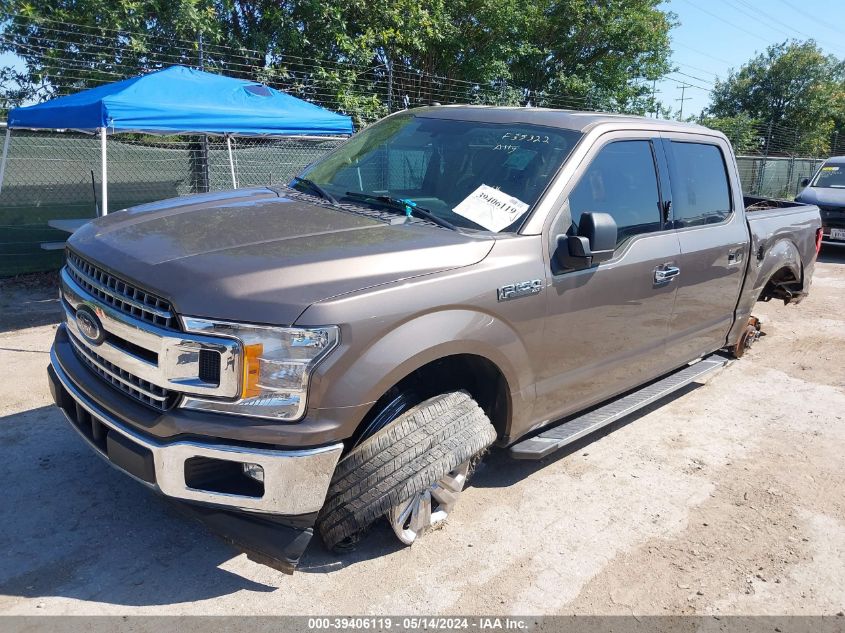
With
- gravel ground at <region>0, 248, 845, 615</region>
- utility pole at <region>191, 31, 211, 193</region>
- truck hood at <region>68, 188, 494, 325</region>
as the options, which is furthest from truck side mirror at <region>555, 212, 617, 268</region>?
utility pole at <region>191, 31, 211, 193</region>

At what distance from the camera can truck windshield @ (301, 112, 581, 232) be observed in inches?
135

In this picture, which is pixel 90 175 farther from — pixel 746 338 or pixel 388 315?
pixel 746 338

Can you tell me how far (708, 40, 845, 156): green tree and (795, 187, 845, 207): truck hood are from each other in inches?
763

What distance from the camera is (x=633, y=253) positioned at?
3838mm

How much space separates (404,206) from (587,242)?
0.91m

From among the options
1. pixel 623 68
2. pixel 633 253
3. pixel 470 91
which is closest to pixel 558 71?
pixel 623 68

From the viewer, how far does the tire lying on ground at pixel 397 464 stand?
278 centimetres

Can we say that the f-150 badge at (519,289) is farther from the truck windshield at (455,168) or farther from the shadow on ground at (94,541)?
the shadow on ground at (94,541)

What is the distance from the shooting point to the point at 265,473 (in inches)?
98.3

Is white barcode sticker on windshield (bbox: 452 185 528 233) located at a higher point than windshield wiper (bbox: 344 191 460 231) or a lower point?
higher

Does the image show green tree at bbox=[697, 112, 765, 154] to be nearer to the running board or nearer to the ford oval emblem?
the running board

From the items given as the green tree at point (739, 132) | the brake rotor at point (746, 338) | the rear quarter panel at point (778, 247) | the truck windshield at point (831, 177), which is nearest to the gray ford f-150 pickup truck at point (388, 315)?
the rear quarter panel at point (778, 247)

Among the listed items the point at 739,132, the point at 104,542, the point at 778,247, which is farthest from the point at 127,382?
Answer: the point at 739,132

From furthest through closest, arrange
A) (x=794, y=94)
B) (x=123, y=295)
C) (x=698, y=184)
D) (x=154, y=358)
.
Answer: (x=794, y=94) < (x=698, y=184) < (x=123, y=295) < (x=154, y=358)
